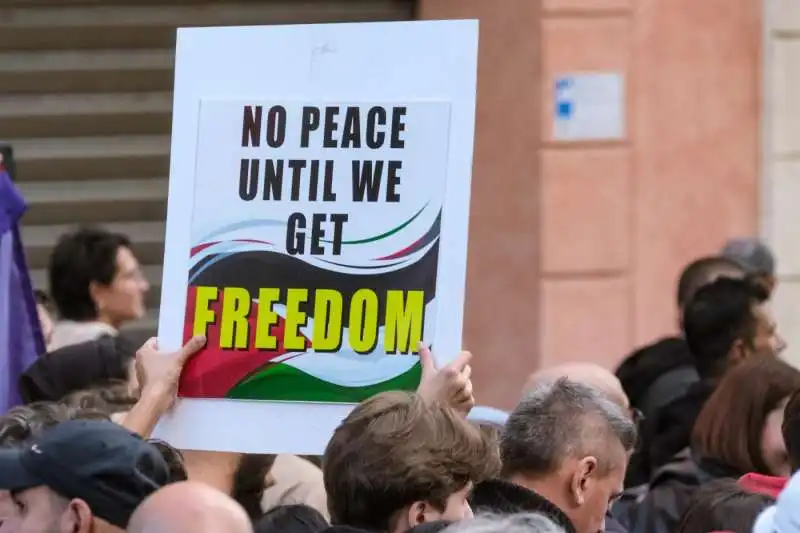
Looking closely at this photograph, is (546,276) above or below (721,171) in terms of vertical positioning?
below

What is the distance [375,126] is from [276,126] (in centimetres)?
19

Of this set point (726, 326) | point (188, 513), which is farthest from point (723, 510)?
point (726, 326)

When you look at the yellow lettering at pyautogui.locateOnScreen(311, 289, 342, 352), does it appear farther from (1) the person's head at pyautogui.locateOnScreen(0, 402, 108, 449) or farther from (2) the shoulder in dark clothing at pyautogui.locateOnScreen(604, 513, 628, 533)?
(2) the shoulder in dark clothing at pyautogui.locateOnScreen(604, 513, 628, 533)

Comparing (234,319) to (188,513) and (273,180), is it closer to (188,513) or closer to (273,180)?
(273,180)

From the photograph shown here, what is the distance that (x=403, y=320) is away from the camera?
3.26 meters

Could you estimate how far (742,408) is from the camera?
4.09 meters

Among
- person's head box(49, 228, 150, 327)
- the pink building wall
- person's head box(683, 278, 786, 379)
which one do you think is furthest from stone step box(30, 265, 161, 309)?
person's head box(683, 278, 786, 379)

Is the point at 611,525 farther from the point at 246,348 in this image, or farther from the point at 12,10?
Answer: the point at 12,10

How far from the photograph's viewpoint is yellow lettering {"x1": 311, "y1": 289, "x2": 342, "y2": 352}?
3271mm

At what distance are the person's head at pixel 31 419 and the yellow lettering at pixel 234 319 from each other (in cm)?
31

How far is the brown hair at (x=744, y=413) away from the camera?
4.05 m

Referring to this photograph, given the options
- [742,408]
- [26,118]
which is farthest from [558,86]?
[742,408]

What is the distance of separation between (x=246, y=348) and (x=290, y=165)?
0.36 m

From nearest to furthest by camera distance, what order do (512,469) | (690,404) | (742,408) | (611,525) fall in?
1. (512,469)
2. (611,525)
3. (742,408)
4. (690,404)
